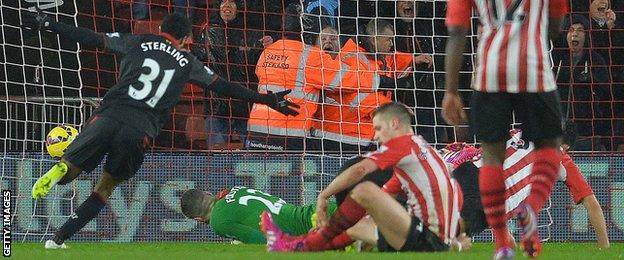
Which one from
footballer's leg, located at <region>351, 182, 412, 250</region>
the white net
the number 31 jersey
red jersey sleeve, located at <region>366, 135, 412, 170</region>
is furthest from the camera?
the white net

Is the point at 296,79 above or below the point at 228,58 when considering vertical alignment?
below

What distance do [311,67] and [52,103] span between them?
247cm

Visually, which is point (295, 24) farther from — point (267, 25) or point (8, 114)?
point (8, 114)

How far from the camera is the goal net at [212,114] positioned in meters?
12.9

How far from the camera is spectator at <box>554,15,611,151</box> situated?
13570mm

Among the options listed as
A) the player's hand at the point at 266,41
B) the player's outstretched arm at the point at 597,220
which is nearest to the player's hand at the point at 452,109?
the player's outstretched arm at the point at 597,220

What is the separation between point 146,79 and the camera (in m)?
10.5

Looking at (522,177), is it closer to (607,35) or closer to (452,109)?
(607,35)

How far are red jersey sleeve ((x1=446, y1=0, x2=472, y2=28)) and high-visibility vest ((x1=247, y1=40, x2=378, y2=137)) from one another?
6.30 meters

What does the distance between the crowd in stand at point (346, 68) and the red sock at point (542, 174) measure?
5808 mm

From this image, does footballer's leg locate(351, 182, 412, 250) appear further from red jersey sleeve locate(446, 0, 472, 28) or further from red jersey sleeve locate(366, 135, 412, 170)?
red jersey sleeve locate(446, 0, 472, 28)

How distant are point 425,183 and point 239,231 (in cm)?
244

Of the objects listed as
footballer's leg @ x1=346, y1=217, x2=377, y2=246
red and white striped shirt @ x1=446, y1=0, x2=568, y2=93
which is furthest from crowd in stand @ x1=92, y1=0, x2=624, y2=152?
red and white striped shirt @ x1=446, y1=0, x2=568, y2=93

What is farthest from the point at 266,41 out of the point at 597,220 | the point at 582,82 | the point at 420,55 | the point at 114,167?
the point at 597,220
